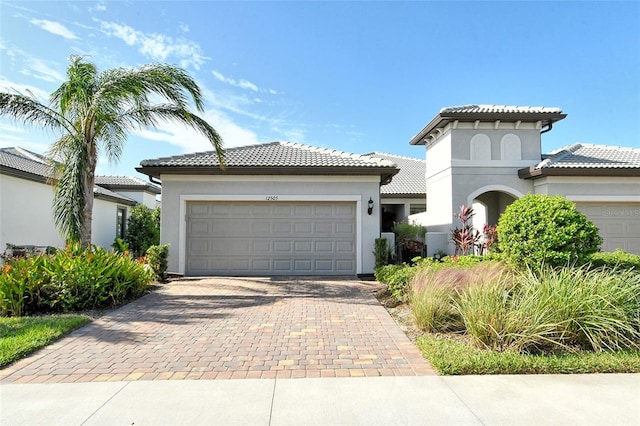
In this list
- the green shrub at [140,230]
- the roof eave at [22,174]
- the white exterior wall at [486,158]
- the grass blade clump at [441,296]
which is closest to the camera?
the grass blade clump at [441,296]

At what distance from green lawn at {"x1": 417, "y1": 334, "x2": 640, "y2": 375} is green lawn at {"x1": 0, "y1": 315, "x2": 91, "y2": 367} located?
17.7 ft

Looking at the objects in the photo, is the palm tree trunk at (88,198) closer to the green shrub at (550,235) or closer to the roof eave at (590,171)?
the green shrub at (550,235)

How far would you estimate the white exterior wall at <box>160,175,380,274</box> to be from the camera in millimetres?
11367

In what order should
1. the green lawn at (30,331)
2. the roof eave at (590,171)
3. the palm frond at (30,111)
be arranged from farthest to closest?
the roof eave at (590,171) → the palm frond at (30,111) → the green lawn at (30,331)

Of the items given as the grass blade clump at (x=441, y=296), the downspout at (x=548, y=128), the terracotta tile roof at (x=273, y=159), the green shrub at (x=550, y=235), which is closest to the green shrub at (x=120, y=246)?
the terracotta tile roof at (x=273, y=159)

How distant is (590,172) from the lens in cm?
1216

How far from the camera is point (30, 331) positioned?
17.6 feet

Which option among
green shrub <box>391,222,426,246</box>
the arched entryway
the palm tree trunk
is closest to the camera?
the palm tree trunk

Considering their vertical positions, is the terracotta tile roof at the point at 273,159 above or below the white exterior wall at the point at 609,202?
above

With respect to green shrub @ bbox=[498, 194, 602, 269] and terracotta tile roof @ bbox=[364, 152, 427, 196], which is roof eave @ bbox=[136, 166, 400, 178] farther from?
terracotta tile roof @ bbox=[364, 152, 427, 196]

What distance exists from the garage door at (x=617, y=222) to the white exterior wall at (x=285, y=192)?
7974 mm

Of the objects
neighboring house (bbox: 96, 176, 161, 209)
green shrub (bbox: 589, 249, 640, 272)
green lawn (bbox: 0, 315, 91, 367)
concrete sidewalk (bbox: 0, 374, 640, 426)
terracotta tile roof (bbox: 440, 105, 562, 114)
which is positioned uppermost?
terracotta tile roof (bbox: 440, 105, 562, 114)

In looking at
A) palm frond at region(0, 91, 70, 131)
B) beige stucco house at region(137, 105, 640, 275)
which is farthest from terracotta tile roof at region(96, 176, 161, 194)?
palm frond at region(0, 91, 70, 131)

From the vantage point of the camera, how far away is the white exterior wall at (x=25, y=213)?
11.4 metres
